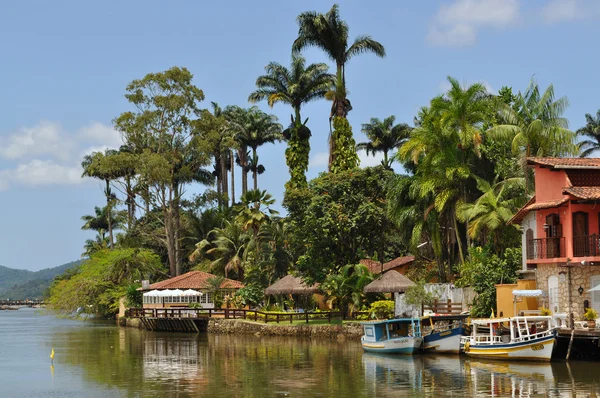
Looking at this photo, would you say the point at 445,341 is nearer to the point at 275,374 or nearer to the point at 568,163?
the point at 275,374

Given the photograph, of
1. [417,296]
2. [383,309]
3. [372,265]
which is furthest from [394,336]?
[372,265]

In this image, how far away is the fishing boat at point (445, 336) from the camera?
39.8m

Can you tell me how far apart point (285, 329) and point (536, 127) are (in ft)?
65.1

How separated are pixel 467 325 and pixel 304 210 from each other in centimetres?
2018

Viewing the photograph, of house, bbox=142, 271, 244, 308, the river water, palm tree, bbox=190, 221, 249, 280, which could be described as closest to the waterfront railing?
house, bbox=142, 271, 244, 308

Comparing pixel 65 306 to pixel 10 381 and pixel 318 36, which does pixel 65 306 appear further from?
pixel 10 381

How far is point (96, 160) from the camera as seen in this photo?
265 ft

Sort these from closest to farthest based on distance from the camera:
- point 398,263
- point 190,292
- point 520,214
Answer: point 520,214 → point 398,263 → point 190,292

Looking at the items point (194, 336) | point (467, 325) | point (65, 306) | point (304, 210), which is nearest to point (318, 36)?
point (304, 210)

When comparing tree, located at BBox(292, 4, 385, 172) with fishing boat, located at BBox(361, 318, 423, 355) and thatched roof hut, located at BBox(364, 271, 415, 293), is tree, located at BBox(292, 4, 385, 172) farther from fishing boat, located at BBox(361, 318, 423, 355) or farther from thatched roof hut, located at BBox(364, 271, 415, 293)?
fishing boat, located at BBox(361, 318, 423, 355)

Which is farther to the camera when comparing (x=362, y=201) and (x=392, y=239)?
(x=392, y=239)

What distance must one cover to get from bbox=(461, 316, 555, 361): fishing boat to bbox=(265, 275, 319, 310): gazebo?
731 inches

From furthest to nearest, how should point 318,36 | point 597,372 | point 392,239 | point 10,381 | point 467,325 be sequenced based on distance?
point 392,239, point 318,36, point 467,325, point 10,381, point 597,372

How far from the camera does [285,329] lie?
54438 millimetres
